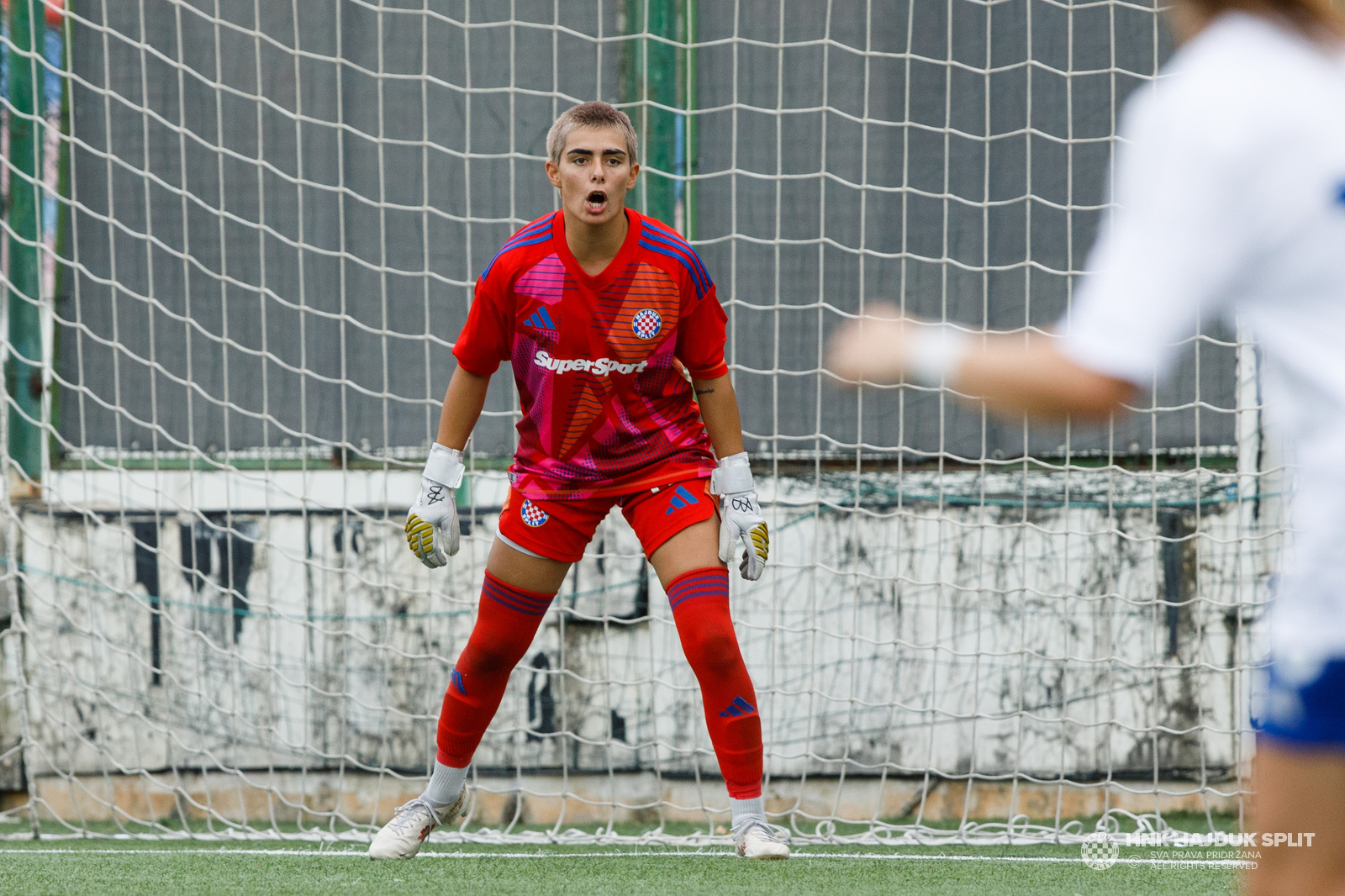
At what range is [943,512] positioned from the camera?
161 inches

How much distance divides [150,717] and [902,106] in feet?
10.5

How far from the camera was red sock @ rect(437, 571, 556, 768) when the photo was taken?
296 centimetres

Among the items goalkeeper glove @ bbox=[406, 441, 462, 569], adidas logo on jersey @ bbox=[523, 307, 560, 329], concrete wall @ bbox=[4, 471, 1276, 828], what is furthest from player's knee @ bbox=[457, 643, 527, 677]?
concrete wall @ bbox=[4, 471, 1276, 828]

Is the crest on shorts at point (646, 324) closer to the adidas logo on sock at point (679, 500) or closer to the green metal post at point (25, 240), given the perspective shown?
the adidas logo on sock at point (679, 500)

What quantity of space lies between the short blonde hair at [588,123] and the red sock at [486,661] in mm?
1023

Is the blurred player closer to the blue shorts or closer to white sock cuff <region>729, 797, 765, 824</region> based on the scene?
the blue shorts

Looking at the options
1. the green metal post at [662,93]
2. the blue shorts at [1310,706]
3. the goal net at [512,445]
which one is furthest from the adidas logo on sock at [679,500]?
the blue shorts at [1310,706]

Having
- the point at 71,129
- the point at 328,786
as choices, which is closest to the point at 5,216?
the point at 71,129

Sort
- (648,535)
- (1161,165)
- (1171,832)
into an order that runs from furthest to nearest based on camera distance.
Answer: (1171,832) → (648,535) → (1161,165)

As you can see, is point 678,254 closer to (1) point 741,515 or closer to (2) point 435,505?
(1) point 741,515

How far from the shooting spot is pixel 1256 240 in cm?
101

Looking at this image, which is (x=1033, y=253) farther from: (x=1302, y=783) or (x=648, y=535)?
(x=1302, y=783)

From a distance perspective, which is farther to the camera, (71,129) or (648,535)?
(71,129)

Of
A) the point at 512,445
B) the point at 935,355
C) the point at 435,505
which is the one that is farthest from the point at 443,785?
the point at 935,355
